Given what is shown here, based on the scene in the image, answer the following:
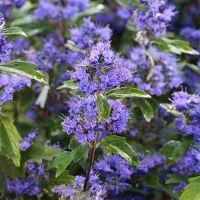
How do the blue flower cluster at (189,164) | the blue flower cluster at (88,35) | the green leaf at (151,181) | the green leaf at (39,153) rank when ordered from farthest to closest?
the blue flower cluster at (88,35) < the green leaf at (151,181) < the green leaf at (39,153) < the blue flower cluster at (189,164)

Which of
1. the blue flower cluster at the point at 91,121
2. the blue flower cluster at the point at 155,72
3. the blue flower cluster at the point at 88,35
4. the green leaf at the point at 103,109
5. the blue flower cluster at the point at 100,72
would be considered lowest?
the blue flower cluster at the point at 155,72

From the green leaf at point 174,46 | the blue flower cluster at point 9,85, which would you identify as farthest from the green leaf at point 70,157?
the green leaf at point 174,46

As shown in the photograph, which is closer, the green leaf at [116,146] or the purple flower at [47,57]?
the green leaf at [116,146]

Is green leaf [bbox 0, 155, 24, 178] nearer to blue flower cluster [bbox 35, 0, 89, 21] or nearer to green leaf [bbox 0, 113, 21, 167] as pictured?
green leaf [bbox 0, 113, 21, 167]

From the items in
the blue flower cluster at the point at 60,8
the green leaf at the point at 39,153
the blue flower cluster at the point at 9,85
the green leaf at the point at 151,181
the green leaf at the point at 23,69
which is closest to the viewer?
the green leaf at the point at 23,69

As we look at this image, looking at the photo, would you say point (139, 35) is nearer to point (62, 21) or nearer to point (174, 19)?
point (62, 21)

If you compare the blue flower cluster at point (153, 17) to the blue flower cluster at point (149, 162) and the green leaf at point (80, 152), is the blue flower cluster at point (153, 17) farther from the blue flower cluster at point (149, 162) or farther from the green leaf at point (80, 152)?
the green leaf at point (80, 152)

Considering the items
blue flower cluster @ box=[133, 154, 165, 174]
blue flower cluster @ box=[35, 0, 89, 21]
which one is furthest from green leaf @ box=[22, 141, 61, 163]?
blue flower cluster @ box=[35, 0, 89, 21]
